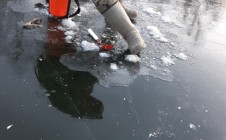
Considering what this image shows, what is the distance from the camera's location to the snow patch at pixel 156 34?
4.27 metres

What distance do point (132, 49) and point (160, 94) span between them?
742 mm

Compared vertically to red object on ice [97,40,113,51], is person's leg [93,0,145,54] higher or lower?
higher

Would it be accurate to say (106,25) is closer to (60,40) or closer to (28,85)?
(60,40)

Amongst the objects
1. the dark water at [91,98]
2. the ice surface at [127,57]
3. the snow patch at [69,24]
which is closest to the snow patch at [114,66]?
the ice surface at [127,57]

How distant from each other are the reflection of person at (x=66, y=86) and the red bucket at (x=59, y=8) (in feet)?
2.45

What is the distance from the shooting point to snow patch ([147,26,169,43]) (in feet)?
14.0

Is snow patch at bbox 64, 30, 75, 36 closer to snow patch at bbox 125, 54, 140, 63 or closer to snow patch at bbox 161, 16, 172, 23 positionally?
snow patch at bbox 125, 54, 140, 63

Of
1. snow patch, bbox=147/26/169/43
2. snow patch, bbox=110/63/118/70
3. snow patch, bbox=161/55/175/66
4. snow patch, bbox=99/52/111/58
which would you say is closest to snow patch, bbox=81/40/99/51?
snow patch, bbox=99/52/111/58

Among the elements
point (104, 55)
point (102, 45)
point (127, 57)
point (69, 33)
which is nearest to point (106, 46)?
point (102, 45)

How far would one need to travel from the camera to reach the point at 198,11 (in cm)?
558

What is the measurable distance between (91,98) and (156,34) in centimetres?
184

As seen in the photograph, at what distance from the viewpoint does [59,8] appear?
414 cm

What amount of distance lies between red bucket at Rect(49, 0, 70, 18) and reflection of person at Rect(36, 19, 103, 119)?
748 millimetres

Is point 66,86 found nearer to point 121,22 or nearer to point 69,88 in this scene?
point 69,88
